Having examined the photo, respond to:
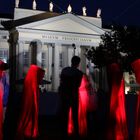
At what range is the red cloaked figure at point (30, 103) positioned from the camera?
1033cm

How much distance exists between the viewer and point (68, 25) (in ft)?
150

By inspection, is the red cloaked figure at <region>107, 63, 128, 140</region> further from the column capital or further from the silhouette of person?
the column capital

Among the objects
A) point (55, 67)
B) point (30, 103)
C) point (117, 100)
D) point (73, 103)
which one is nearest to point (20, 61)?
point (55, 67)

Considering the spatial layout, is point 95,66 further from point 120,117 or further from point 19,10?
point 120,117

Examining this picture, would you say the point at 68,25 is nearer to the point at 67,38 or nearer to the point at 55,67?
the point at 67,38

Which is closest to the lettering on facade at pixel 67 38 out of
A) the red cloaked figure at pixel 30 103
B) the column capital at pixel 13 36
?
the column capital at pixel 13 36

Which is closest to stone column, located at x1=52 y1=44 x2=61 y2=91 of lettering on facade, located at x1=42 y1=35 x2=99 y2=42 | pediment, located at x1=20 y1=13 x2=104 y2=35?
lettering on facade, located at x1=42 y1=35 x2=99 y2=42

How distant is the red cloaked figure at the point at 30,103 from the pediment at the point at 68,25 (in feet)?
110

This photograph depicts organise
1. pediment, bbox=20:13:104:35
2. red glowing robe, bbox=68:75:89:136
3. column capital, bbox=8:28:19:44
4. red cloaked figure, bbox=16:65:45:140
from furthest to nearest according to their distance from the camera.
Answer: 1. pediment, bbox=20:13:104:35
2. column capital, bbox=8:28:19:44
3. red glowing robe, bbox=68:75:89:136
4. red cloaked figure, bbox=16:65:45:140

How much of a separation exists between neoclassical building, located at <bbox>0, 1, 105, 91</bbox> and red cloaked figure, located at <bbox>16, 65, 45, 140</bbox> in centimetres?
3230

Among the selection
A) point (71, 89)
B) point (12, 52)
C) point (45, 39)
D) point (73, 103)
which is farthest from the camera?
point (12, 52)

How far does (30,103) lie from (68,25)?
3575cm

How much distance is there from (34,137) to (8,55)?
35.2 metres

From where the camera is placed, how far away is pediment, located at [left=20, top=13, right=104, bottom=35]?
4447 centimetres
